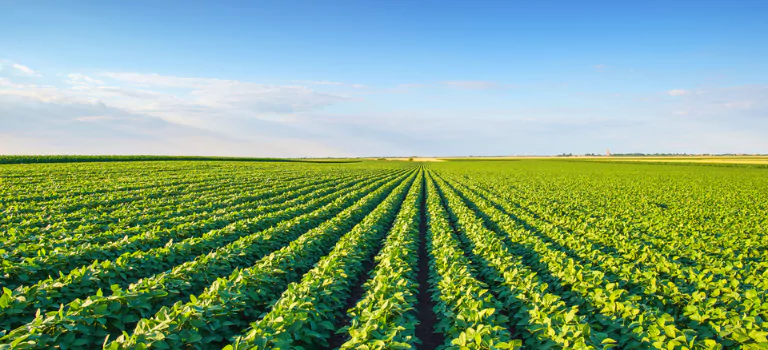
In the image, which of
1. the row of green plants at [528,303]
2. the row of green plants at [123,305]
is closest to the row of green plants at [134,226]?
the row of green plants at [123,305]

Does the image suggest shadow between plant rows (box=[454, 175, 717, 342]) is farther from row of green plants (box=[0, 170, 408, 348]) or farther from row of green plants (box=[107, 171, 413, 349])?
row of green plants (box=[0, 170, 408, 348])

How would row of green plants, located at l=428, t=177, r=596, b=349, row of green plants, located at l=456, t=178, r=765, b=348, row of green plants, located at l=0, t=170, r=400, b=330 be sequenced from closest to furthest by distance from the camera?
row of green plants, located at l=428, t=177, r=596, b=349, row of green plants, located at l=456, t=178, r=765, b=348, row of green plants, located at l=0, t=170, r=400, b=330

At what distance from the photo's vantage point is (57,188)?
21953mm

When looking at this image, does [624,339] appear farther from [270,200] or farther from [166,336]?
[270,200]

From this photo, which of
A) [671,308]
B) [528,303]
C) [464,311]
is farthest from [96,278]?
[671,308]

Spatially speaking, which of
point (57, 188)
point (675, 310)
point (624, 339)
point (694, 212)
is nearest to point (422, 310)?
point (624, 339)

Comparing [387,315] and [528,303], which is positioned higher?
[387,315]

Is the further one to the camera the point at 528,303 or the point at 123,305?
the point at 528,303

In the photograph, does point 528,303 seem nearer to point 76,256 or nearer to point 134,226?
point 76,256

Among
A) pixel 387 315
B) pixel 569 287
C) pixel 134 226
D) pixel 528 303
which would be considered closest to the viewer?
pixel 387 315

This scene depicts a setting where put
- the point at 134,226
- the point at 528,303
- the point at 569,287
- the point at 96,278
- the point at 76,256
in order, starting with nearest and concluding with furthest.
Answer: the point at 528,303 < the point at 96,278 < the point at 569,287 < the point at 76,256 < the point at 134,226

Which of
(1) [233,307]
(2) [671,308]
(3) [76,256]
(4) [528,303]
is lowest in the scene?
(2) [671,308]

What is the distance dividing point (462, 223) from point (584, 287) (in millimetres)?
7466

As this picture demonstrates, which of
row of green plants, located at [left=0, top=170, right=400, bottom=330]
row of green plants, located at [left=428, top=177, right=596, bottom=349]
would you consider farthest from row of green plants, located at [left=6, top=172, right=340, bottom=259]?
row of green plants, located at [left=428, top=177, right=596, bottom=349]
